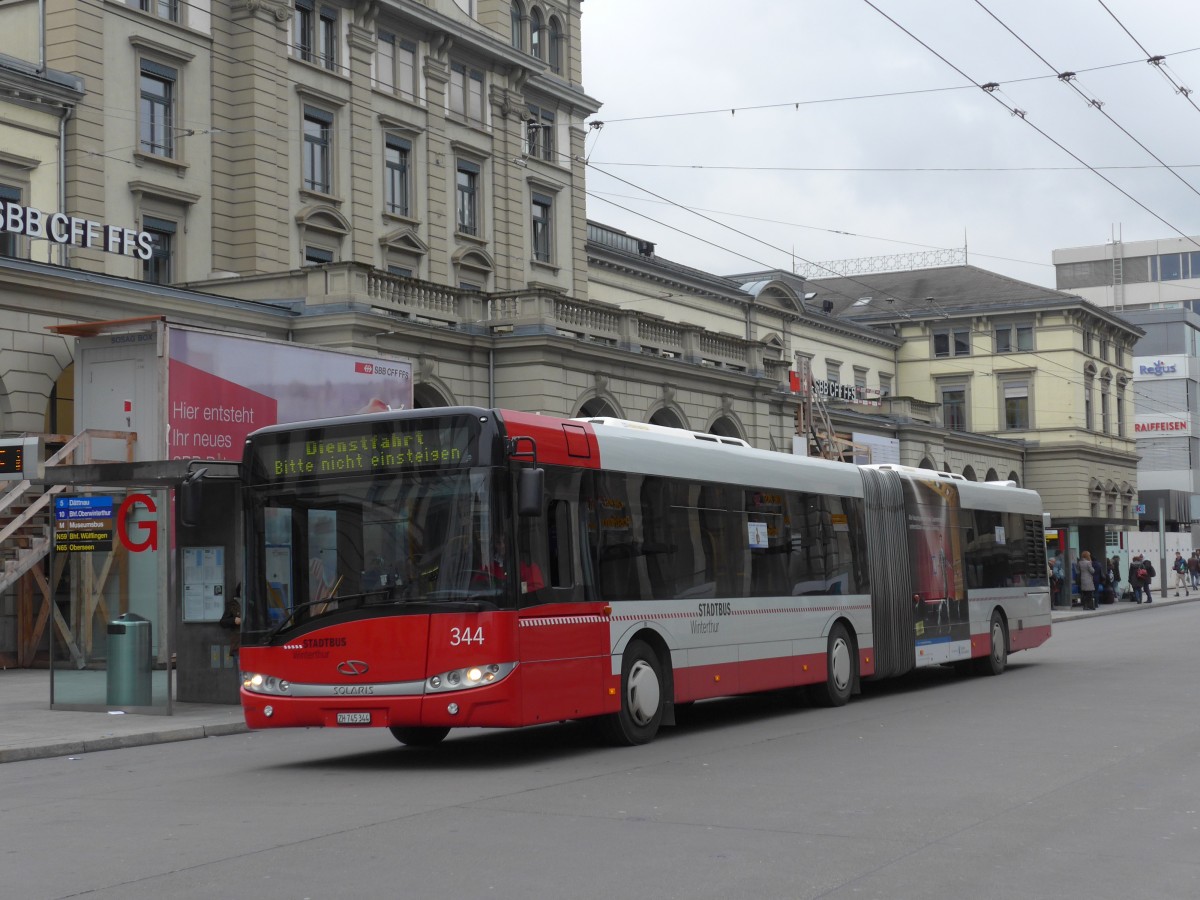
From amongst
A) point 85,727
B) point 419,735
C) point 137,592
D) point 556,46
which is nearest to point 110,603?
point 137,592

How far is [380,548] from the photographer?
12820 millimetres

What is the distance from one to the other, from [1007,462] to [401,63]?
43380 mm

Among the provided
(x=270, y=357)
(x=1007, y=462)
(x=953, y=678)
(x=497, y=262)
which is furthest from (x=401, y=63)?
(x=1007, y=462)

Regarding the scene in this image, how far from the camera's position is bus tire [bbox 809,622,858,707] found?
18.6 m

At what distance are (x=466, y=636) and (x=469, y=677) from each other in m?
0.33

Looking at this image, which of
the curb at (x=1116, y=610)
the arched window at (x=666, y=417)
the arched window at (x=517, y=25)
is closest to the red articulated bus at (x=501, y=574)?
the arched window at (x=666, y=417)

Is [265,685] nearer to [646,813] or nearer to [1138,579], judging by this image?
[646,813]

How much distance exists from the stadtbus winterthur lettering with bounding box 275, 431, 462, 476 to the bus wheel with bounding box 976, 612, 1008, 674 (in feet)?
43.1

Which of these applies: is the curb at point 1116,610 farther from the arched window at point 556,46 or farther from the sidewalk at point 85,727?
the sidewalk at point 85,727

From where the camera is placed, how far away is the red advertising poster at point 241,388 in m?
25.0

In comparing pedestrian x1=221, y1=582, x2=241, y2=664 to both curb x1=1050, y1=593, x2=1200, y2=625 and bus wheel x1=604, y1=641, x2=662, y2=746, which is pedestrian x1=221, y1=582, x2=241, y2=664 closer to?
bus wheel x1=604, y1=641, x2=662, y2=746

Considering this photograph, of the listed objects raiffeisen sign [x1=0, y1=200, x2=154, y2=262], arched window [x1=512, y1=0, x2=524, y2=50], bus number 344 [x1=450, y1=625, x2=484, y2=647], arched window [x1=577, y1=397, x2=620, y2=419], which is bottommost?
bus number 344 [x1=450, y1=625, x2=484, y2=647]

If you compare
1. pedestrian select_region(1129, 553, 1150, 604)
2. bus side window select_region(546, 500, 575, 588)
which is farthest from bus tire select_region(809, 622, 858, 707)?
pedestrian select_region(1129, 553, 1150, 604)

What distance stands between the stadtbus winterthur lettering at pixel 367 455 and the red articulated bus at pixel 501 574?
0.04 feet
